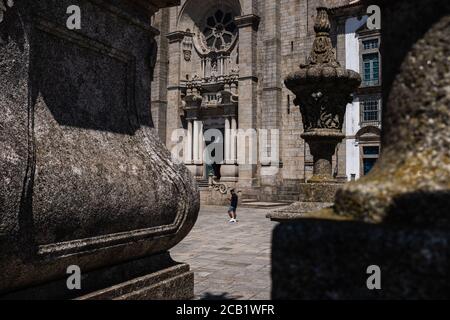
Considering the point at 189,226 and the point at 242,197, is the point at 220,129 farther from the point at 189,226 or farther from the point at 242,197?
the point at 189,226

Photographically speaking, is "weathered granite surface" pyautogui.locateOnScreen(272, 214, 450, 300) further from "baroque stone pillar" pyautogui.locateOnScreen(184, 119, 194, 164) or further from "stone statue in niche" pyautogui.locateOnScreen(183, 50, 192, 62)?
"stone statue in niche" pyautogui.locateOnScreen(183, 50, 192, 62)

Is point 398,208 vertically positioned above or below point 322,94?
Result: below

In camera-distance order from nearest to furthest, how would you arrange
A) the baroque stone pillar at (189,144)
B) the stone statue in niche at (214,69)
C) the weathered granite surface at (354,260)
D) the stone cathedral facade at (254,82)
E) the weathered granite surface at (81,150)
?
the weathered granite surface at (354,260), the weathered granite surface at (81,150), the stone cathedral facade at (254,82), the stone statue in niche at (214,69), the baroque stone pillar at (189,144)

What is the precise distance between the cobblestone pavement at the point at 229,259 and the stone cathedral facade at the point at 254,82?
29.0ft

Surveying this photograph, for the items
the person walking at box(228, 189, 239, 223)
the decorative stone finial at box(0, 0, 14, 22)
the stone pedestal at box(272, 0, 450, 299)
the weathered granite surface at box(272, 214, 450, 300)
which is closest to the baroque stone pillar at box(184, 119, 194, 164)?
the person walking at box(228, 189, 239, 223)

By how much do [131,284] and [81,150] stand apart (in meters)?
1.12

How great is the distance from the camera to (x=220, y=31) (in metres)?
25.9

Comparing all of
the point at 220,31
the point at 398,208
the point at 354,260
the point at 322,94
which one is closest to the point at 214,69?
the point at 220,31

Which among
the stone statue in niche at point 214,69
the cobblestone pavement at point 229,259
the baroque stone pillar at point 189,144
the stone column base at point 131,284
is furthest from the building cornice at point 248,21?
the stone column base at point 131,284

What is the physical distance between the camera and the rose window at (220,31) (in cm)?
2550

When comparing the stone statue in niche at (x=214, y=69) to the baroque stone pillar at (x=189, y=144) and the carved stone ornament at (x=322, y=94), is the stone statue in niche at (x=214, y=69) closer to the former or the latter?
the baroque stone pillar at (x=189, y=144)

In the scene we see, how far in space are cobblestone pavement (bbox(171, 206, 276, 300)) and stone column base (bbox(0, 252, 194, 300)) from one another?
46cm

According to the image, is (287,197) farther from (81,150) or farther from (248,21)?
(81,150)

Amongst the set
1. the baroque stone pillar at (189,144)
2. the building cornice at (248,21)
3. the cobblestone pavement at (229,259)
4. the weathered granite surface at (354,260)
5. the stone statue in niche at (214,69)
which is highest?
the building cornice at (248,21)
